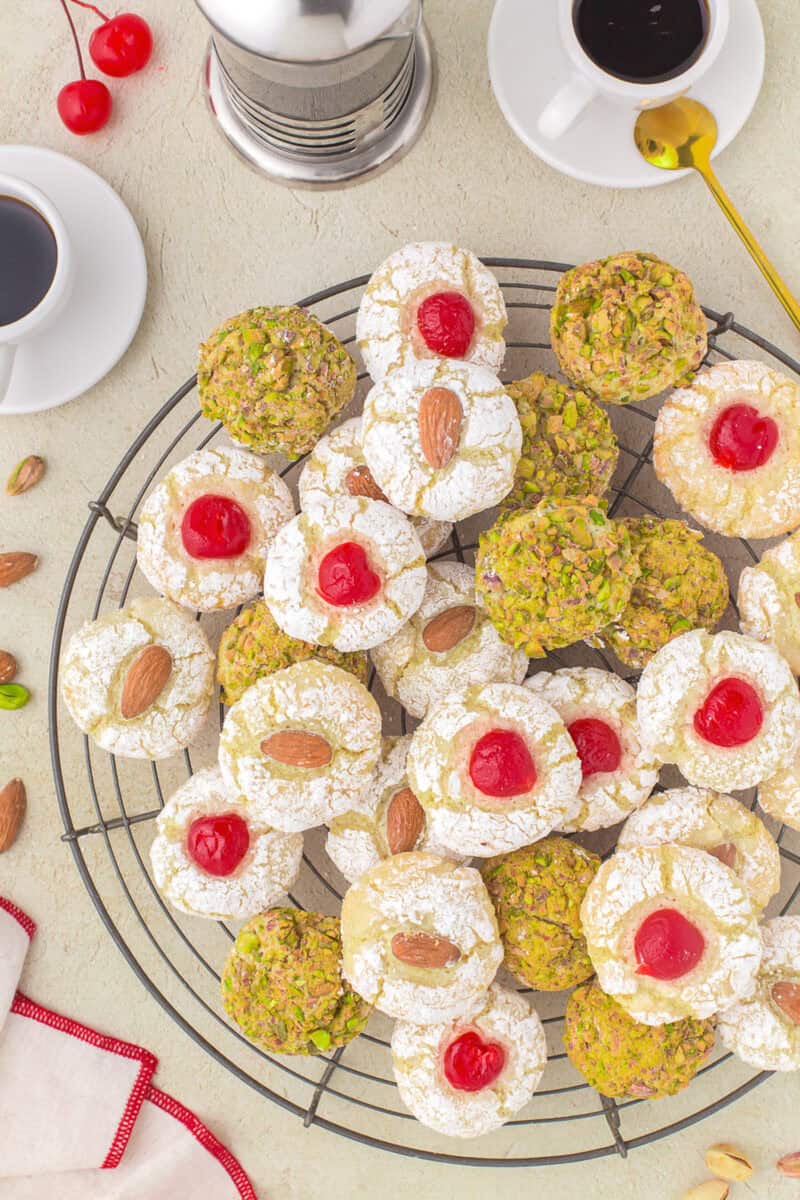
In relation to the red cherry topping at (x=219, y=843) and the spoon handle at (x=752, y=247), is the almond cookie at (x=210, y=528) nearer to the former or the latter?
the red cherry topping at (x=219, y=843)

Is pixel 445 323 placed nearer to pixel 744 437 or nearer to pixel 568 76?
pixel 744 437

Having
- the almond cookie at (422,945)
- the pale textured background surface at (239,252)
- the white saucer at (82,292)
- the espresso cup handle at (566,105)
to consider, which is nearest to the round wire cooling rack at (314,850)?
the pale textured background surface at (239,252)

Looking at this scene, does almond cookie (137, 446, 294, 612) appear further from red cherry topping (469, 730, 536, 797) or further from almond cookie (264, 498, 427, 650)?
red cherry topping (469, 730, 536, 797)

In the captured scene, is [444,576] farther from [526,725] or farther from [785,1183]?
[785,1183]

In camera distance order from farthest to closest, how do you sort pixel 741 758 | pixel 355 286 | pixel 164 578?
pixel 355 286 → pixel 164 578 → pixel 741 758

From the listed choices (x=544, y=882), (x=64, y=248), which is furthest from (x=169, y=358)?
(x=544, y=882)

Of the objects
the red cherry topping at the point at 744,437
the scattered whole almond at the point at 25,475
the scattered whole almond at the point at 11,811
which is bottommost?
the scattered whole almond at the point at 11,811
